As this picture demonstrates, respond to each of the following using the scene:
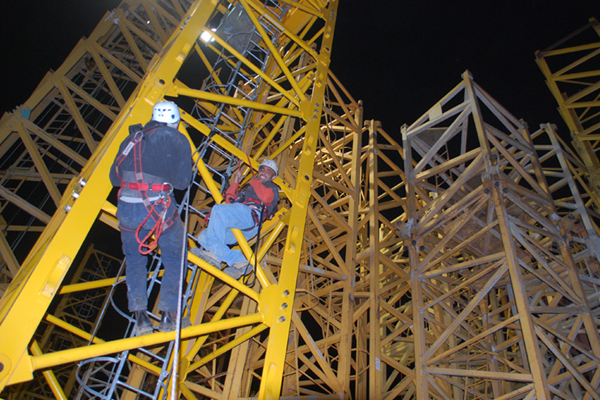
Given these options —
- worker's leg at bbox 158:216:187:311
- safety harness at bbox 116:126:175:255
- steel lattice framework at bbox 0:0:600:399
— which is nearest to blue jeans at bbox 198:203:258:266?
steel lattice framework at bbox 0:0:600:399

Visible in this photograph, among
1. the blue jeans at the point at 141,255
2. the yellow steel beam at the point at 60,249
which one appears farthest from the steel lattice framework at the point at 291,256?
the blue jeans at the point at 141,255

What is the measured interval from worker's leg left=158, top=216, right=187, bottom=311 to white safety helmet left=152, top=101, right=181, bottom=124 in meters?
1.07

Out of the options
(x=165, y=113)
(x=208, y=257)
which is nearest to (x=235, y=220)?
(x=208, y=257)

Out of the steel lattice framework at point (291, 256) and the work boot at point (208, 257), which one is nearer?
the steel lattice framework at point (291, 256)

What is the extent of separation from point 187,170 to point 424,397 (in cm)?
573

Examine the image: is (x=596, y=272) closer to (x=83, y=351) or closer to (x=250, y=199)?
(x=250, y=199)

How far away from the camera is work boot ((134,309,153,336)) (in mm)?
4047

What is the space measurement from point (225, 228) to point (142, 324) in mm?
1459

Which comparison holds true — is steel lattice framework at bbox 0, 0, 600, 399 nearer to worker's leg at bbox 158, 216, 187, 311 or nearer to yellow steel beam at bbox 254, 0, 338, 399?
yellow steel beam at bbox 254, 0, 338, 399

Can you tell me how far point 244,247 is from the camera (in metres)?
4.96

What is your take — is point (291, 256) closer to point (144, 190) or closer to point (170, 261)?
point (170, 261)

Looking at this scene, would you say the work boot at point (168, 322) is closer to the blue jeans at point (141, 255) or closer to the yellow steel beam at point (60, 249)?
the blue jeans at point (141, 255)

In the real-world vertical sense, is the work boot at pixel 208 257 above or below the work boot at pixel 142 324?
above

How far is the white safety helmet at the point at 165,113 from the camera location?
4.39 m
